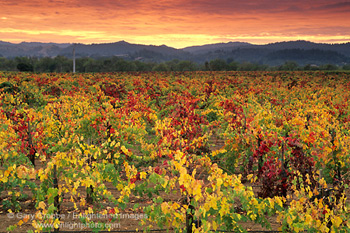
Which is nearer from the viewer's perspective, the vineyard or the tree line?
the vineyard

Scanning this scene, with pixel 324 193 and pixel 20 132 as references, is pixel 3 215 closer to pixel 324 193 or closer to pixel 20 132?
pixel 20 132

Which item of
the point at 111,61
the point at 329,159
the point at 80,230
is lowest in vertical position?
the point at 80,230

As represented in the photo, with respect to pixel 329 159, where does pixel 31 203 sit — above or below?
below

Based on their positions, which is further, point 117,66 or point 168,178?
point 117,66

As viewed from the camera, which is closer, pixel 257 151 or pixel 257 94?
pixel 257 151

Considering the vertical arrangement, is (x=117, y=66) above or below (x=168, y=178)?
above

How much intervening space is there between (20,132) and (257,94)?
52.8 feet

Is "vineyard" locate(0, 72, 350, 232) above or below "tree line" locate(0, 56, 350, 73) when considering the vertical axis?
below

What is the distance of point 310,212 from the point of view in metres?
5.25

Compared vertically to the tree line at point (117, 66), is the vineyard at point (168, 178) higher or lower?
lower

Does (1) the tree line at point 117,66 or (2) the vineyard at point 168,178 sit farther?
(1) the tree line at point 117,66

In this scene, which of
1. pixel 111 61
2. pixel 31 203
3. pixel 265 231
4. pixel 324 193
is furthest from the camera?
pixel 111 61

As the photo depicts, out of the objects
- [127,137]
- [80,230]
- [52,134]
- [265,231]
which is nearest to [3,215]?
[80,230]

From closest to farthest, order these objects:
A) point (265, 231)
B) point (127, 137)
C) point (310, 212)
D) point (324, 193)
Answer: point (310, 212) < point (324, 193) < point (265, 231) < point (127, 137)
